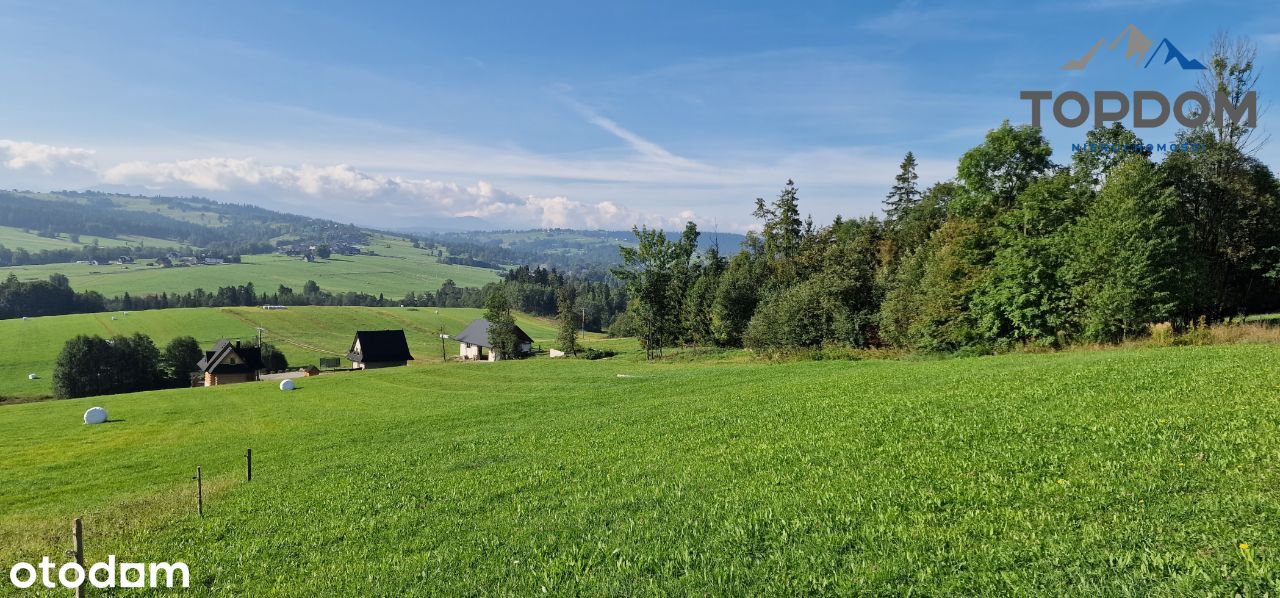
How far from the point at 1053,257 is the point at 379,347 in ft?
293

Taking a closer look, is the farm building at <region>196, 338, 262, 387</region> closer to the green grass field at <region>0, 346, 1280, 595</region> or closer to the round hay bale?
the round hay bale

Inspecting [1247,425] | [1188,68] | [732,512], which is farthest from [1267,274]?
[732,512]

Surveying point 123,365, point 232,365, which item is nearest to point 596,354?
point 232,365

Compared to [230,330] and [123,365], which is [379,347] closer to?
[123,365]

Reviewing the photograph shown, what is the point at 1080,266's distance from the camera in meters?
38.1

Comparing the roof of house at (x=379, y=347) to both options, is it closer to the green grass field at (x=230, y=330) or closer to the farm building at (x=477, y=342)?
the farm building at (x=477, y=342)

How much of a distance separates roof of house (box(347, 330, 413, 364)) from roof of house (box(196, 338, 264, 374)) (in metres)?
13.5

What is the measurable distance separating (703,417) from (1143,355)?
1729 centimetres

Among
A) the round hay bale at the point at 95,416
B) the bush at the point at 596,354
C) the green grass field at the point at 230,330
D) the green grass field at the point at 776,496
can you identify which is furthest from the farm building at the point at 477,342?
the green grass field at the point at 776,496

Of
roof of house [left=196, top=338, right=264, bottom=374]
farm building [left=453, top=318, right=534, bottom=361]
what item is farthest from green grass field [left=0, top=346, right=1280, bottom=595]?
farm building [left=453, top=318, right=534, bottom=361]

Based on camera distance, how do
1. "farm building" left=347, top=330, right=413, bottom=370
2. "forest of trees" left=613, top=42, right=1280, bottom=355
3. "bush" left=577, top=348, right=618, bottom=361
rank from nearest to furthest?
"forest of trees" left=613, top=42, right=1280, bottom=355 < "bush" left=577, top=348, right=618, bottom=361 < "farm building" left=347, top=330, right=413, bottom=370

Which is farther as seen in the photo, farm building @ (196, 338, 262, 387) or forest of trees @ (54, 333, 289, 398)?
farm building @ (196, 338, 262, 387)

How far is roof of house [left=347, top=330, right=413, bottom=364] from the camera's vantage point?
9444 centimetres

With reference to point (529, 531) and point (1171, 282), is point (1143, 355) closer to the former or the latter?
point (1171, 282)
